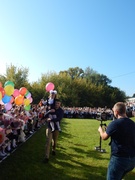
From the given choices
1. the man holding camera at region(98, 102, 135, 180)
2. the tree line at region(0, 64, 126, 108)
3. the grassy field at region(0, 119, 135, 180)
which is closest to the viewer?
the man holding camera at region(98, 102, 135, 180)

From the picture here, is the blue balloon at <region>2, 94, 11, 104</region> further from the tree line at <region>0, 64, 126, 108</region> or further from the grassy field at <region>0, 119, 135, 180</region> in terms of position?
the tree line at <region>0, 64, 126, 108</region>

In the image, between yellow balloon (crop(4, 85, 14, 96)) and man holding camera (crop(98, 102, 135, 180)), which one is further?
yellow balloon (crop(4, 85, 14, 96))

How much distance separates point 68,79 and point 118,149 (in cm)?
4866

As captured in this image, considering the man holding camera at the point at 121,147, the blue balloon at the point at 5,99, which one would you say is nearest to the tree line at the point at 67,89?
the blue balloon at the point at 5,99

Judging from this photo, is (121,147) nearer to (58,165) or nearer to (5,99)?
(58,165)

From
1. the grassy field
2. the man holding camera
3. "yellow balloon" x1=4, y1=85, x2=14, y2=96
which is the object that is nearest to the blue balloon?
"yellow balloon" x1=4, y1=85, x2=14, y2=96

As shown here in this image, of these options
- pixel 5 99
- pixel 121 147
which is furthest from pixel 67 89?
pixel 121 147

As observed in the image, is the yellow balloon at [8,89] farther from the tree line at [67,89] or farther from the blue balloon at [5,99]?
the tree line at [67,89]

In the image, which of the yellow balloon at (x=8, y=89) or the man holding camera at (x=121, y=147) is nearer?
the man holding camera at (x=121, y=147)

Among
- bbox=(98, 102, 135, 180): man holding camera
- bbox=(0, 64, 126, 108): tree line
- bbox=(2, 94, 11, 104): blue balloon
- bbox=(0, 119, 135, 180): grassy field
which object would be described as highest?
bbox=(0, 64, 126, 108): tree line

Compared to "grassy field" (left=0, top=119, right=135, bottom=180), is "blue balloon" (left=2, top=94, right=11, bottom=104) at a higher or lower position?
higher

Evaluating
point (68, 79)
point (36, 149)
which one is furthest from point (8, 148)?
point (68, 79)

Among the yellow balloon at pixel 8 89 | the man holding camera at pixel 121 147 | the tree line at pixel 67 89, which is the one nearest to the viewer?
the man holding camera at pixel 121 147

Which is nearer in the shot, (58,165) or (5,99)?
(58,165)
